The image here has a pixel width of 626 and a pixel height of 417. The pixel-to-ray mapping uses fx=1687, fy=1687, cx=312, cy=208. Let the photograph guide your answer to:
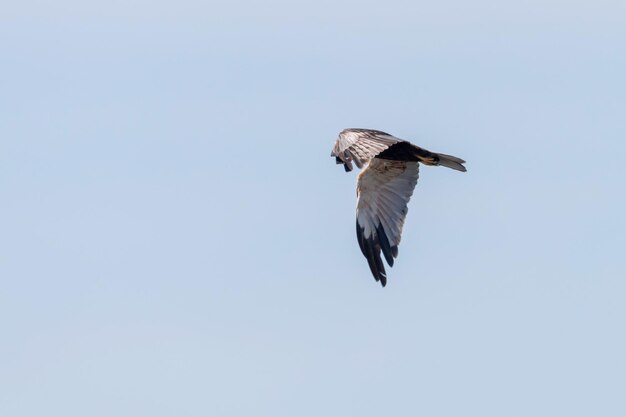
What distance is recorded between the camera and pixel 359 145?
26.3m

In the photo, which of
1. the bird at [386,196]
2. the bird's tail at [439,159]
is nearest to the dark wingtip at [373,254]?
the bird at [386,196]

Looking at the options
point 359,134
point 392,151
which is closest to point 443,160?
point 392,151

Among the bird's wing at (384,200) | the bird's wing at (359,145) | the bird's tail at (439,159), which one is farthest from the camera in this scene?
the bird's wing at (384,200)

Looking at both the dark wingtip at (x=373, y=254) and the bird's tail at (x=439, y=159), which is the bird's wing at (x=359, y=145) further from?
the dark wingtip at (x=373, y=254)

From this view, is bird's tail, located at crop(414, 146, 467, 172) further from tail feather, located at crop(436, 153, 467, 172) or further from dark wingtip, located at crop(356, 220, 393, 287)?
dark wingtip, located at crop(356, 220, 393, 287)

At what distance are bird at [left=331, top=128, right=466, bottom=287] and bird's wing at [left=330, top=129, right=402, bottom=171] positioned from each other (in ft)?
6.60

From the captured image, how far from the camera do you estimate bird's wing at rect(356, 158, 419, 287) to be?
30.5 m

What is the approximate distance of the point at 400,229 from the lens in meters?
30.7

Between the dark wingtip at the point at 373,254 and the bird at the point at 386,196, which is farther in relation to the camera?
the dark wingtip at the point at 373,254

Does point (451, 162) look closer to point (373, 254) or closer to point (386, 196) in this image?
point (386, 196)

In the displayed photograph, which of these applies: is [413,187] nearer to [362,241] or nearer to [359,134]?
[362,241]

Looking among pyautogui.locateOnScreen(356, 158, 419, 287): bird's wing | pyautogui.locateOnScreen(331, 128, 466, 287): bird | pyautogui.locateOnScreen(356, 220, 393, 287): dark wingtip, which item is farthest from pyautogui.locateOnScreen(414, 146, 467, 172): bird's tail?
pyautogui.locateOnScreen(356, 220, 393, 287): dark wingtip

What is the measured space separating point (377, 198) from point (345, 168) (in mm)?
5373

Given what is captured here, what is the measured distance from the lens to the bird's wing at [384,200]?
30516 millimetres
